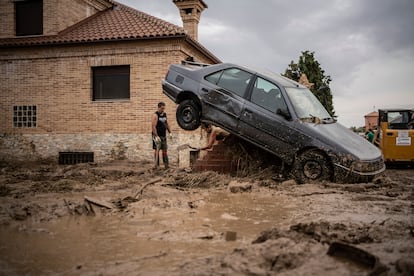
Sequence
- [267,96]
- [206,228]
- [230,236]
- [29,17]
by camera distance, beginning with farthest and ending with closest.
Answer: [29,17], [267,96], [206,228], [230,236]

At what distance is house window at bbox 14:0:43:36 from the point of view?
15.5 meters

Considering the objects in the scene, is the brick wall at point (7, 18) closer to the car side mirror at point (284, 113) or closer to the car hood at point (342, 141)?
the car side mirror at point (284, 113)

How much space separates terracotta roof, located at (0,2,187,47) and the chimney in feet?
5.72

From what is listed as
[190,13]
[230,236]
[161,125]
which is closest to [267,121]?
[161,125]

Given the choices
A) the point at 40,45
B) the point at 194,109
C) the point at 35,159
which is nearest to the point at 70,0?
the point at 40,45

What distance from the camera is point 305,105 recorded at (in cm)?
807

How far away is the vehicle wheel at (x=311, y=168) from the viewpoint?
7.31 metres

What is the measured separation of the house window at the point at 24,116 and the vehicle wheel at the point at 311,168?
34.7 ft

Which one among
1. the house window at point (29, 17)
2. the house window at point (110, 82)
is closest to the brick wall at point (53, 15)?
the house window at point (29, 17)

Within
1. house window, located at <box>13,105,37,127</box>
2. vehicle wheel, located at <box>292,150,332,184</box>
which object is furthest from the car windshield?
house window, located at <box>13,105,37,127</box>

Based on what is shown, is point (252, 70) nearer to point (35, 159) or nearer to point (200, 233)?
point (200, 233)

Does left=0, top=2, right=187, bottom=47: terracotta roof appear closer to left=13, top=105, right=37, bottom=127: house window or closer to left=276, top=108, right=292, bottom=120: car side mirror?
left=13, top=105, right=37, bottom=127: house window

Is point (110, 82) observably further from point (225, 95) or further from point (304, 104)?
point (304, 104)

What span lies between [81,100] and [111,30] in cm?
283
